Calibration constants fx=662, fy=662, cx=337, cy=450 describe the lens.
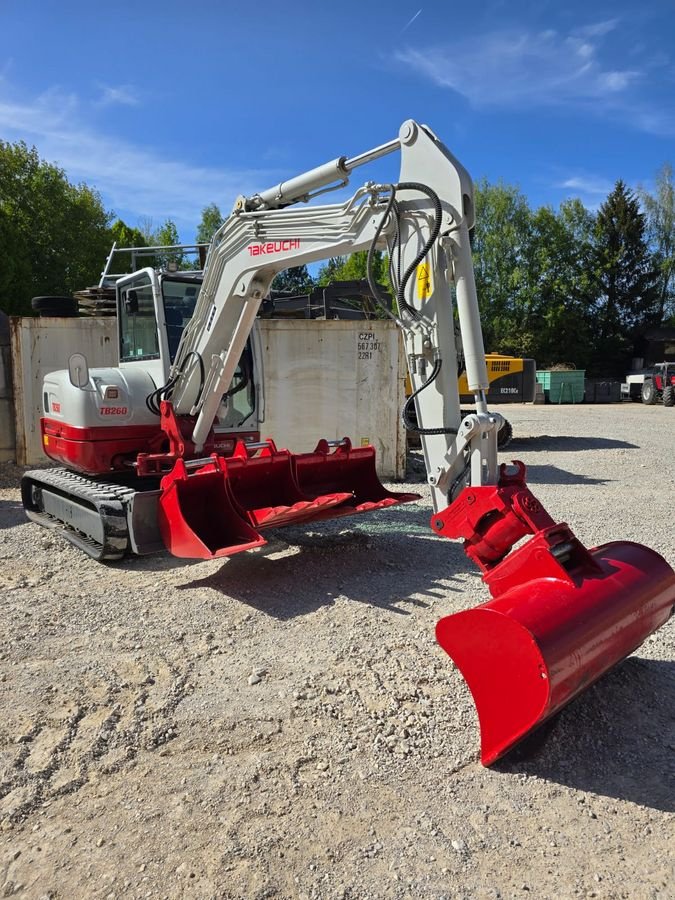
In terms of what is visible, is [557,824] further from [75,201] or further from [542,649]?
[75,201]

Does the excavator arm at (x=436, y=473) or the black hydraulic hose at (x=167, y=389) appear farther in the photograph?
the black hydraulic hose at (x=167, y=389)

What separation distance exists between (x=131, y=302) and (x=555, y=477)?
703 cm

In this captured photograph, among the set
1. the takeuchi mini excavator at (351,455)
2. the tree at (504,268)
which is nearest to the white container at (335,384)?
the takeuchi mini excavator at (351,455)

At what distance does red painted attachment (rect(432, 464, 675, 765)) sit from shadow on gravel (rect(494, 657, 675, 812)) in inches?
11.0

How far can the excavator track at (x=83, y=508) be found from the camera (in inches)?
212

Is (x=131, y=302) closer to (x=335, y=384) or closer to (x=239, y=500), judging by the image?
(x=239, y=500)

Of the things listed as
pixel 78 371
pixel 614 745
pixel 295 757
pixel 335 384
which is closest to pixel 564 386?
pixel 335 384

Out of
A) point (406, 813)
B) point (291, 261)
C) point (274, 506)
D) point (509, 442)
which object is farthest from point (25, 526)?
point (509, 442)

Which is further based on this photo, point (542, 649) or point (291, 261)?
point (291, 261)

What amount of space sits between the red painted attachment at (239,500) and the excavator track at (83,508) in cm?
42

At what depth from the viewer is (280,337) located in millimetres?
9883

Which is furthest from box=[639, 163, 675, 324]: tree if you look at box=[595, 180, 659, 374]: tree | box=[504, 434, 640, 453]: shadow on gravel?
box=[504, 434, 640, 453]: shadow on gravel

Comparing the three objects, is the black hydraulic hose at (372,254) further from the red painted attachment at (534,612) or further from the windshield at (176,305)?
the windshield at (176,305)

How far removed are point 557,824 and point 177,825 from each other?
4.88 ft
